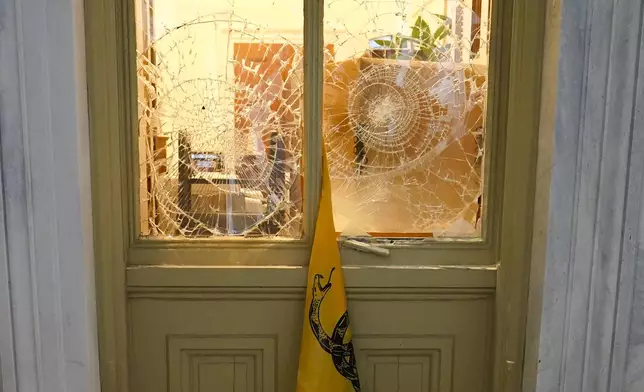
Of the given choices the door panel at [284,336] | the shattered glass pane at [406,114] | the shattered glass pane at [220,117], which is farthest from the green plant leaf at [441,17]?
the door panel at [284,336]

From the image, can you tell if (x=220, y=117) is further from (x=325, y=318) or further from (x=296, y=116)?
(x=325, y=318)

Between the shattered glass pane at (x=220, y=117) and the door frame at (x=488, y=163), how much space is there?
1.6 inches

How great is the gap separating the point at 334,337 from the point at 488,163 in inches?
19.3

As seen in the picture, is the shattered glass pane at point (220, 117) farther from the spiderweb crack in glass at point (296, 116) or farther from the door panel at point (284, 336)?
the door panel at point (284, 336)

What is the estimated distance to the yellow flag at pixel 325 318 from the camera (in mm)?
1135

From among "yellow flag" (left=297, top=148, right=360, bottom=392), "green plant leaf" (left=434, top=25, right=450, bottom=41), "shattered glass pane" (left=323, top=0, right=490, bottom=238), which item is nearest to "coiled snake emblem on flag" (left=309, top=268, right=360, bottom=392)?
"yellow flag" (left=297, top=148, right=360, bottom=392)

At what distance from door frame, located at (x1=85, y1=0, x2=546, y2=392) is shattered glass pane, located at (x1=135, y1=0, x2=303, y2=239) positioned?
0.04 m

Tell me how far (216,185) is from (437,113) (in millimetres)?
498

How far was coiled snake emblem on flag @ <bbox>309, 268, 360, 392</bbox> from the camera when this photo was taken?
114 cm

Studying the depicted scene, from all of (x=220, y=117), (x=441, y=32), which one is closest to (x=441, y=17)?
Result: (x=441, y=32)

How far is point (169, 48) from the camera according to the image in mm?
1123

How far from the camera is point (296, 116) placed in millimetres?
1160

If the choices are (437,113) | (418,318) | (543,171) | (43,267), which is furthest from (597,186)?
(43,267)

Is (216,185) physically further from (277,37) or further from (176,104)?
(277,37)
